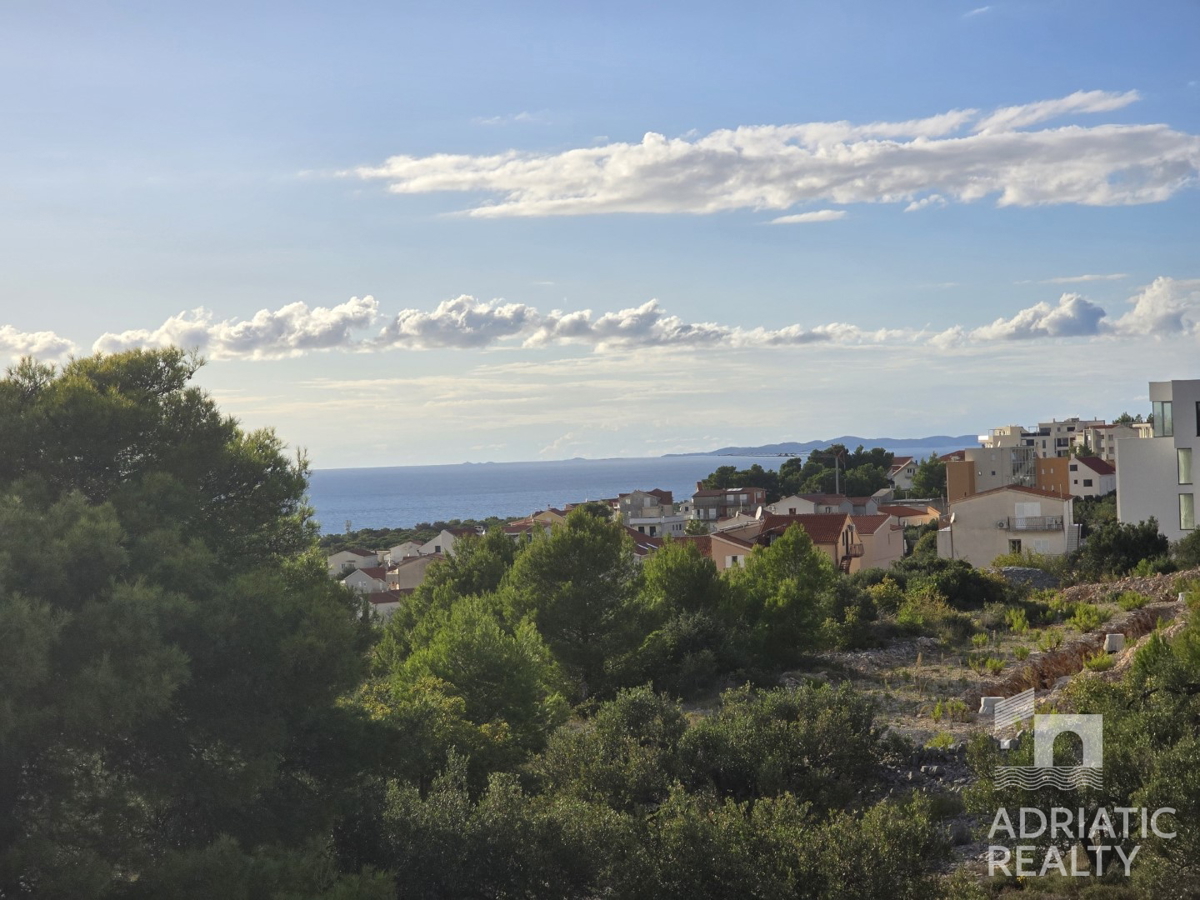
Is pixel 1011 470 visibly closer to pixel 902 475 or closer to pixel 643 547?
pixel 902 475

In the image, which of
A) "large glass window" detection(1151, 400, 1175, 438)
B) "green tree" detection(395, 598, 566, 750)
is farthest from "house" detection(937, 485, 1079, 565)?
"green tree" detection(395, 598, 566, 750)

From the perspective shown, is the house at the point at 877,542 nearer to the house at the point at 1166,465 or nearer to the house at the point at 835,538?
the house at the point at 835,538

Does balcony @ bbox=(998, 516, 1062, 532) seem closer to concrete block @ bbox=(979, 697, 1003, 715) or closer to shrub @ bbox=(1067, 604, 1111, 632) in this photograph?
shrub @ bbox=(1067, 604, 1111, 632)

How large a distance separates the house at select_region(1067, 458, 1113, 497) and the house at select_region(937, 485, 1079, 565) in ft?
121

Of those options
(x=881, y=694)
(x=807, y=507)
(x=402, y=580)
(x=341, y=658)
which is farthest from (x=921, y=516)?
(x=341, y=658)

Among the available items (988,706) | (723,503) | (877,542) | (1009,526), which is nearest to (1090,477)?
(723,503)

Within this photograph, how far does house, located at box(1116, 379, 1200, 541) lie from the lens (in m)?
40.9

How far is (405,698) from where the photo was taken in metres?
17.0

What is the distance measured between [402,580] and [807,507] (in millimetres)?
30451

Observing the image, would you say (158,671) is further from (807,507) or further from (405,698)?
(807,507)

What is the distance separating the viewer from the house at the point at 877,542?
5235 centimetres

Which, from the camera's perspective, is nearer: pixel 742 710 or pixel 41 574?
pixel 41 574

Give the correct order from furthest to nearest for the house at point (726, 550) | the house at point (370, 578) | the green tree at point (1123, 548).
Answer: the house at point (370, 578), the house at point (726, 550), the green tree at point (1123, 548)

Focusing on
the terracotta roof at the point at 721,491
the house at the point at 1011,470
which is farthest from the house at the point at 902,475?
the house at the point at 1011,470
